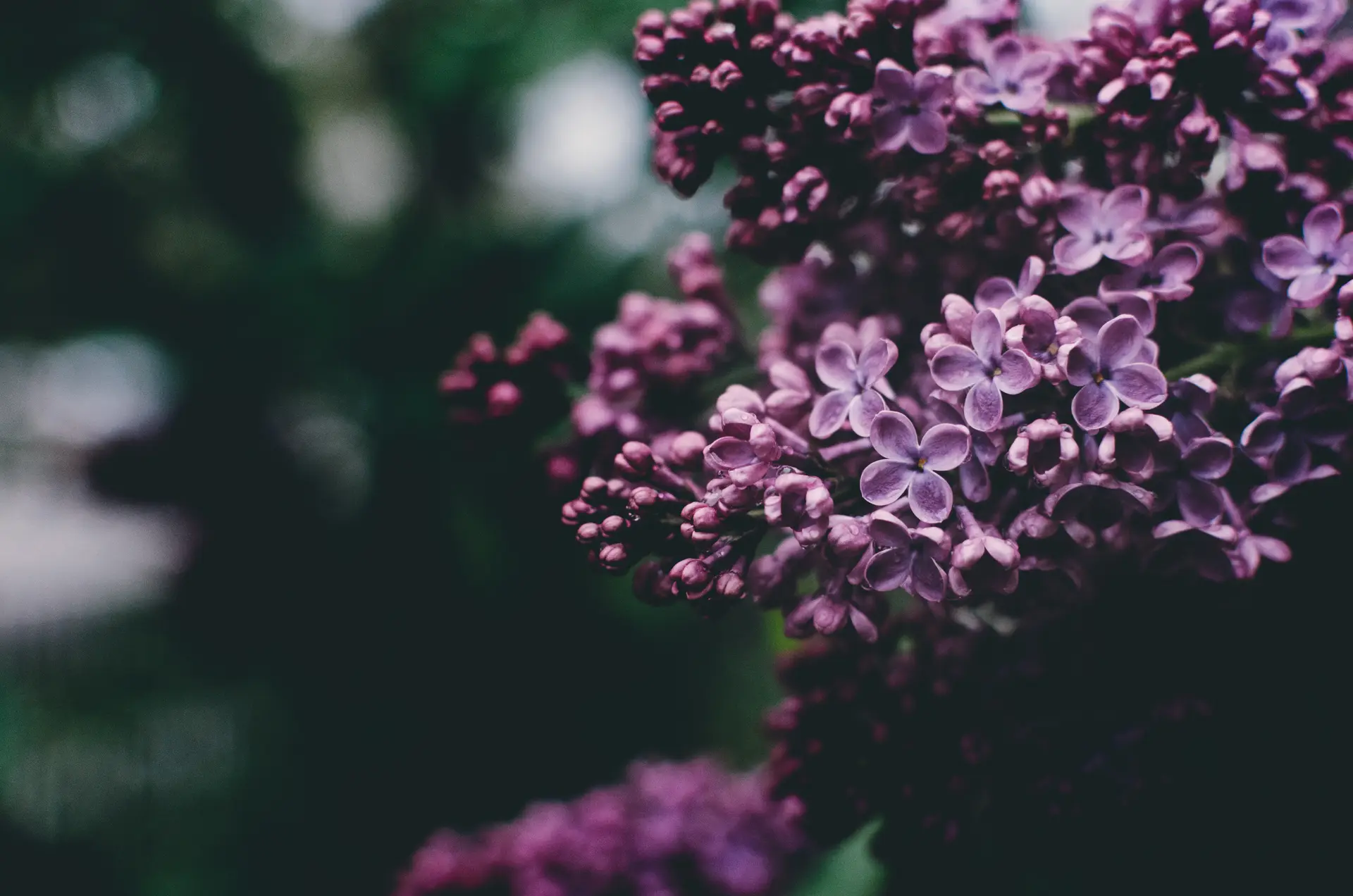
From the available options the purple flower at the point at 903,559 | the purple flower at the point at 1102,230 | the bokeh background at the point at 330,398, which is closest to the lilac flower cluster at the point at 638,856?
the bokeh background at the point at 330,398

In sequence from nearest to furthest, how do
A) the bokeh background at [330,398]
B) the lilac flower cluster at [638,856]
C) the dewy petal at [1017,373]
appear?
the dewy petal at [1017,373] < the lilac flower cluster at [638,856] < the bokeh background at [330,398]

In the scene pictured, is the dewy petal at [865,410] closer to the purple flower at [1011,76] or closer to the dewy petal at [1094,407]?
the dewy petal at [1094,407]

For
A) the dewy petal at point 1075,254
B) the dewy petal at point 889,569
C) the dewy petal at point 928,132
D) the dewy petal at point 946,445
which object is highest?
the dewy petal at point 928,132

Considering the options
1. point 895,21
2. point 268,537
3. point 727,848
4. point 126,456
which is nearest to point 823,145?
point 895,21

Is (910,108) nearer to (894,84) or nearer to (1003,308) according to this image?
(894,84)

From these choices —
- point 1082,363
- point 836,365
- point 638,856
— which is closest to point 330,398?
point 638,856

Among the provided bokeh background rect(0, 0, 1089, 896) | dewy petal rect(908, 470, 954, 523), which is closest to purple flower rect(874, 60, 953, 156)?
dewy petal rect(908, 470, 954, 523)

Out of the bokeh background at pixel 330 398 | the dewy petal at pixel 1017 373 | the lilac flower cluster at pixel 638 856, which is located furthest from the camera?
the bokeh background at pixel 330 398
